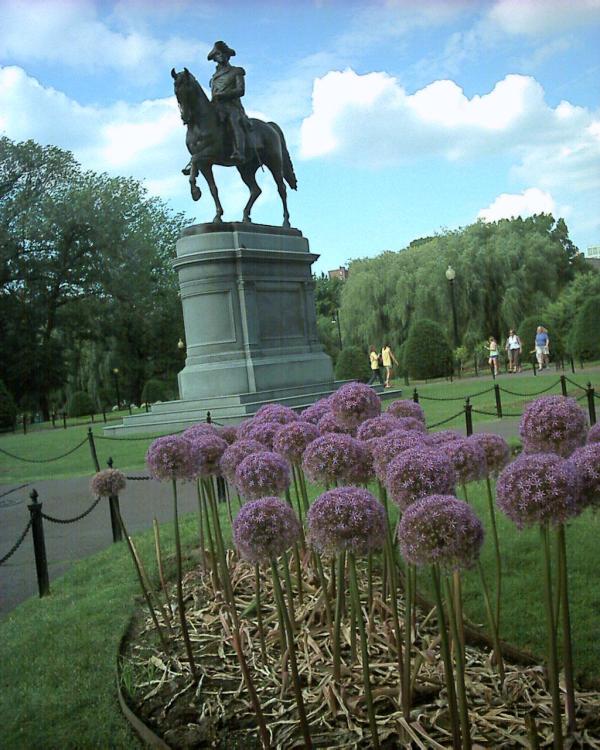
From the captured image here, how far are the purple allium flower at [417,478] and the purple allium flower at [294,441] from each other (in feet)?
3.70

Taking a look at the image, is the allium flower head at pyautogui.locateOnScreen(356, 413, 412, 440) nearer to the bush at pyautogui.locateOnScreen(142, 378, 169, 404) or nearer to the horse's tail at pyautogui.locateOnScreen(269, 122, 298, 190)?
the horse's tail at pyautogui.locateOnScreen(269, 122, 298, 190)

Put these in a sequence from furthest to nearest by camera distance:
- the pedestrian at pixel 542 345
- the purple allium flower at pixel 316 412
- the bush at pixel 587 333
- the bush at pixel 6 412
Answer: the bush at pixel 6 412 → the pedestrian at pixel 542 345 → the bush at pixel 587 333 → the purple allium flower at pixel 316 412

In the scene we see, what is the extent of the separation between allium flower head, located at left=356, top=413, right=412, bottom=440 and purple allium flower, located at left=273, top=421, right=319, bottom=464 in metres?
0.26

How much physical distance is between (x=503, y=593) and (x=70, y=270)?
39312 mm

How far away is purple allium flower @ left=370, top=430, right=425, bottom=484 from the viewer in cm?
294

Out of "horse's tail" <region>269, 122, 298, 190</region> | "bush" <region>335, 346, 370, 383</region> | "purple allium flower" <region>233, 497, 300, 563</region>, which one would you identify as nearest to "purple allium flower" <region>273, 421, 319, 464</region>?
"purple allium flower" <region>233, 497, 300, 563</region>

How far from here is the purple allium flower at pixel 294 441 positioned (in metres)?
3.70

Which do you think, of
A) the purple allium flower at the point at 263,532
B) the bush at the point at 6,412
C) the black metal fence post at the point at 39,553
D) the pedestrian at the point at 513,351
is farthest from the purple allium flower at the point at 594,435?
the bush at the point at 6,412

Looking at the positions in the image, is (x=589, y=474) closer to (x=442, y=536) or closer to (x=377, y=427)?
(x=442, y=536)

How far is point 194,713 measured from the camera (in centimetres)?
331

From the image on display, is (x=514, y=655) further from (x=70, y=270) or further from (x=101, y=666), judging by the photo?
(x=70, y=270)

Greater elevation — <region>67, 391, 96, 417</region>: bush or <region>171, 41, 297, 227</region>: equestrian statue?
<region>171, 41, 297, 227</region>: equestrian statue

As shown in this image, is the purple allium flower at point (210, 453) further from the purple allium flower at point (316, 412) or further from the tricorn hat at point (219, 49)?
the tricorn hat at point (219, 49)

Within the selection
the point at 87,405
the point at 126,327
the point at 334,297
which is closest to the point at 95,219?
the point at 126,327
